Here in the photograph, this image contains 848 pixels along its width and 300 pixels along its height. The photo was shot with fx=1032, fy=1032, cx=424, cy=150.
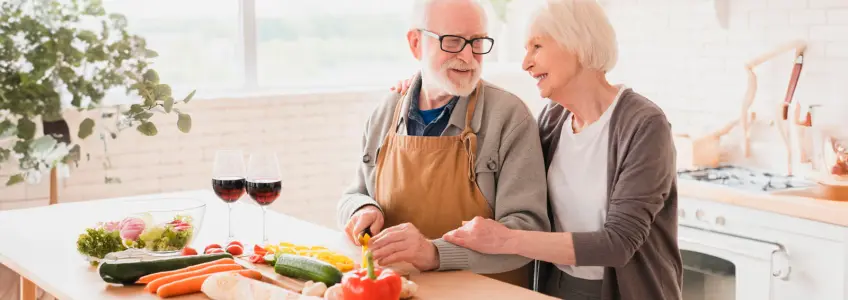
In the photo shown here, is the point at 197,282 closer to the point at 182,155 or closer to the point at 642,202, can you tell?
the point at 642,202

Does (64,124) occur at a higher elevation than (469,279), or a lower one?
higher

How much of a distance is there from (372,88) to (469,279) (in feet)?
12.1

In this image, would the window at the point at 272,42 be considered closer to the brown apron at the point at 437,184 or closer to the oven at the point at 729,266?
the oven at the point at 729,266

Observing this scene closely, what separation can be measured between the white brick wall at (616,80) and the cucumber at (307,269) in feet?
9.05

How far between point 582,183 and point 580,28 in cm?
44

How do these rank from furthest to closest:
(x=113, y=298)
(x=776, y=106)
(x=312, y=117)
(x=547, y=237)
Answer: (x=312, y=117) → (x=776, y=106) → (x=547, y=237) → (x=113, y=298)

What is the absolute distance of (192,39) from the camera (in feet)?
18.9

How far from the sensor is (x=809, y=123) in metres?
4.72

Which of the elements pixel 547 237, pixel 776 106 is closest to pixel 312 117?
pixel 776 106

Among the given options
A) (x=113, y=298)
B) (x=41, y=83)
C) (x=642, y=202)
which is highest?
(x=41, y=83)

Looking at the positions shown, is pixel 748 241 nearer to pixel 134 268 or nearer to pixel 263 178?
pixel 263 178

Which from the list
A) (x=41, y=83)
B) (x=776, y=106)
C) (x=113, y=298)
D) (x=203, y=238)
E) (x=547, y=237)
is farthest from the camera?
(x=776, y=106)

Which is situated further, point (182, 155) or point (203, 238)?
point (182, 155)

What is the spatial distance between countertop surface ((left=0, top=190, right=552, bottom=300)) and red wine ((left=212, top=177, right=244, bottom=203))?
157 mm
